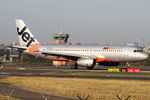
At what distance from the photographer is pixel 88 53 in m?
61.4

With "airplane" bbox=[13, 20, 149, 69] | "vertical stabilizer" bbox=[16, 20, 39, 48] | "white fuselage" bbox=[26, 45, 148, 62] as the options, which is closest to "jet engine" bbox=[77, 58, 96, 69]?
"airplane" bbox=[13, 20, 149, 69]

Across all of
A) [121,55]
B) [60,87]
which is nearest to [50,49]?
[121,55]

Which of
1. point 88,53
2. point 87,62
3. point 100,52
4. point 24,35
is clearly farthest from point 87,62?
point 24,35

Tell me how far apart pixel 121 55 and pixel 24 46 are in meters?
22.0

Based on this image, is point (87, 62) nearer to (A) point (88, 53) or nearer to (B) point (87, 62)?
(B) point (87, 62)

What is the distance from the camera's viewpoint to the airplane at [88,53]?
193 ft

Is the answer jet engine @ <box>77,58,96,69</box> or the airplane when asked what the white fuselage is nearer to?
the airplane

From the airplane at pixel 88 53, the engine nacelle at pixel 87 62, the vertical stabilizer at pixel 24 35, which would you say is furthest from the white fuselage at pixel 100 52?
the vertical stabilizer at pixel 24 35

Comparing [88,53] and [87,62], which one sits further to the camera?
[88,53]

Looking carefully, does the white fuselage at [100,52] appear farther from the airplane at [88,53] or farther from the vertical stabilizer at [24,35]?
the vertical stabilizer at [24,35]

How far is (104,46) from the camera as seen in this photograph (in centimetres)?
6106

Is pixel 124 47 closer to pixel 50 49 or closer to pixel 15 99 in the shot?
pixel 50 49

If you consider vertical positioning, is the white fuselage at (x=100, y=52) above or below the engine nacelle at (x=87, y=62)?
above

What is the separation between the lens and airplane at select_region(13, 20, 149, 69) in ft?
193
